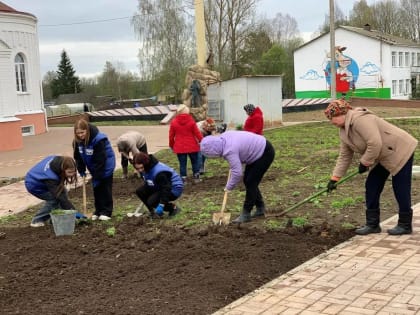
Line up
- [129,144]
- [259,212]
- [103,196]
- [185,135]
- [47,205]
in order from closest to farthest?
[259,212], [47,205], [103,196], [129,144], [185,135]

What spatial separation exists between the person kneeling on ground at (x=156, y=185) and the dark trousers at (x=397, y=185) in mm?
2345

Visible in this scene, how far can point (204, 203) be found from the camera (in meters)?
8.09

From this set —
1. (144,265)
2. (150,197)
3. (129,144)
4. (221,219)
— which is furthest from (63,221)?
(129,144)

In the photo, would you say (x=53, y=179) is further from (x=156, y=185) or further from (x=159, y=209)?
(x=159, y=209)

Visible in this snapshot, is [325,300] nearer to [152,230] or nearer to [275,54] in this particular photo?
[152,230]

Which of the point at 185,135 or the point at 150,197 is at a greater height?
the point at 185,135

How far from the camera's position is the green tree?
211 feet

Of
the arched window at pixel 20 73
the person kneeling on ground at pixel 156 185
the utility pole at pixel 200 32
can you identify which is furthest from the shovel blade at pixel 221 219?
the utility pole at pixel 200 32

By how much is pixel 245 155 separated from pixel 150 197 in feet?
4.61

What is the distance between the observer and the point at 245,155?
638 cm

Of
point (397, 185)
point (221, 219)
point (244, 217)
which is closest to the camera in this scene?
point (397, 185)

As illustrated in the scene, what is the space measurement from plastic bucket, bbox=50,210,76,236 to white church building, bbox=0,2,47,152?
658 inches

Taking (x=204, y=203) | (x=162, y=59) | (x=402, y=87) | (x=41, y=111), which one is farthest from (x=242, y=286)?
(x=402, y=87)

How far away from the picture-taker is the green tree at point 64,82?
64.4 m
